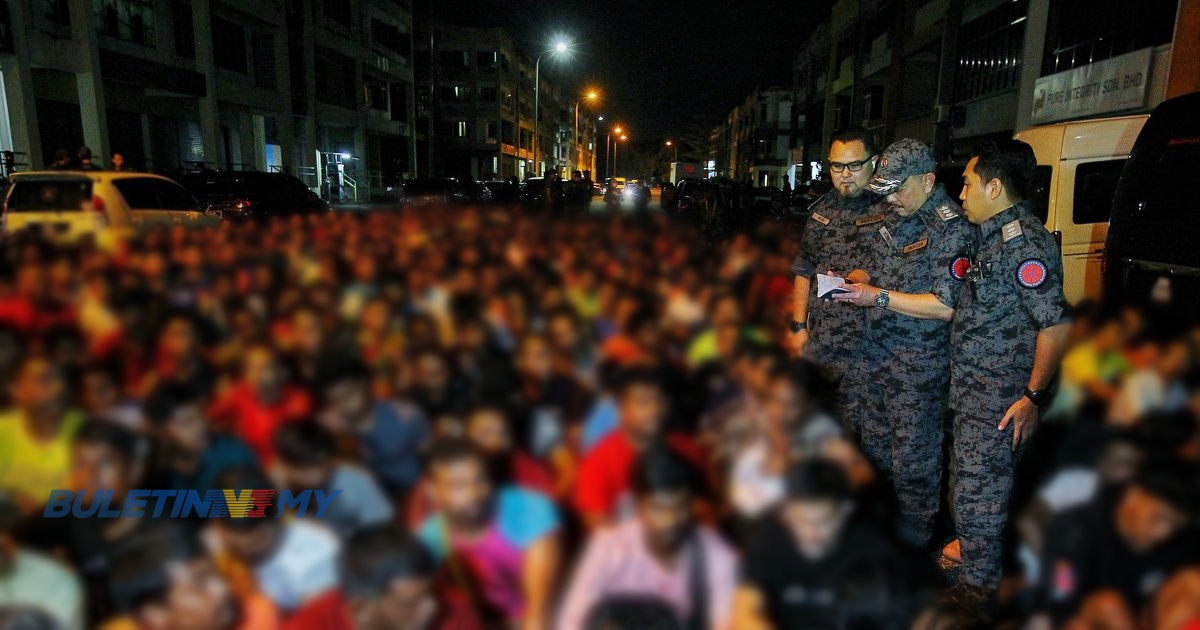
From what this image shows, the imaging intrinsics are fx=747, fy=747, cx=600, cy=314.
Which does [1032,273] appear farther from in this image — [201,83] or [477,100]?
[477,100]

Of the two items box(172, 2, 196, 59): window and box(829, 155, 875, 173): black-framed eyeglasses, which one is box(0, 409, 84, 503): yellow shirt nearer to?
box(829, 155, 875, 173): black-framed eyeglasses

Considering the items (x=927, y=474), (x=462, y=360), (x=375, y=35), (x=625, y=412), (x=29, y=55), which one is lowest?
(x=927, y=474)

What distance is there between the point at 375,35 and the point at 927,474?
30237 mm

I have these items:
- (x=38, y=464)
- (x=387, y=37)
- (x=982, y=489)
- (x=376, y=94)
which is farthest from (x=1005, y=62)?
(x=387, y=37)

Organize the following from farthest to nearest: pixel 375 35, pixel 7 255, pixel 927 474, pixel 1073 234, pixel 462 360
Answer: pixel 375 35 < pixel 1073 234 < pixel 927 474 < pixel 7 255 < pixel 462 360

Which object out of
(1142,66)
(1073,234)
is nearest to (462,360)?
(1073,234)

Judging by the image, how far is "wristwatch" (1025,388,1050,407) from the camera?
2830 millimetres

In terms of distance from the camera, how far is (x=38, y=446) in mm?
1546

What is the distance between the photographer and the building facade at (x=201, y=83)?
12672 mm

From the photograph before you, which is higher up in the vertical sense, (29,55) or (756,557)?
(29,55)

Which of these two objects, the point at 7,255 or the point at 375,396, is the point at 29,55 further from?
the point at 375,396

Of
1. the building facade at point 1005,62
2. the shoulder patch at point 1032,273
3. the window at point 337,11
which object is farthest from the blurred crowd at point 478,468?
the window at point 337,11

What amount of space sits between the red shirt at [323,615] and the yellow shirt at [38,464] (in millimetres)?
557

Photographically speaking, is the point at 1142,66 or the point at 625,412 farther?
the point at 1142,66
